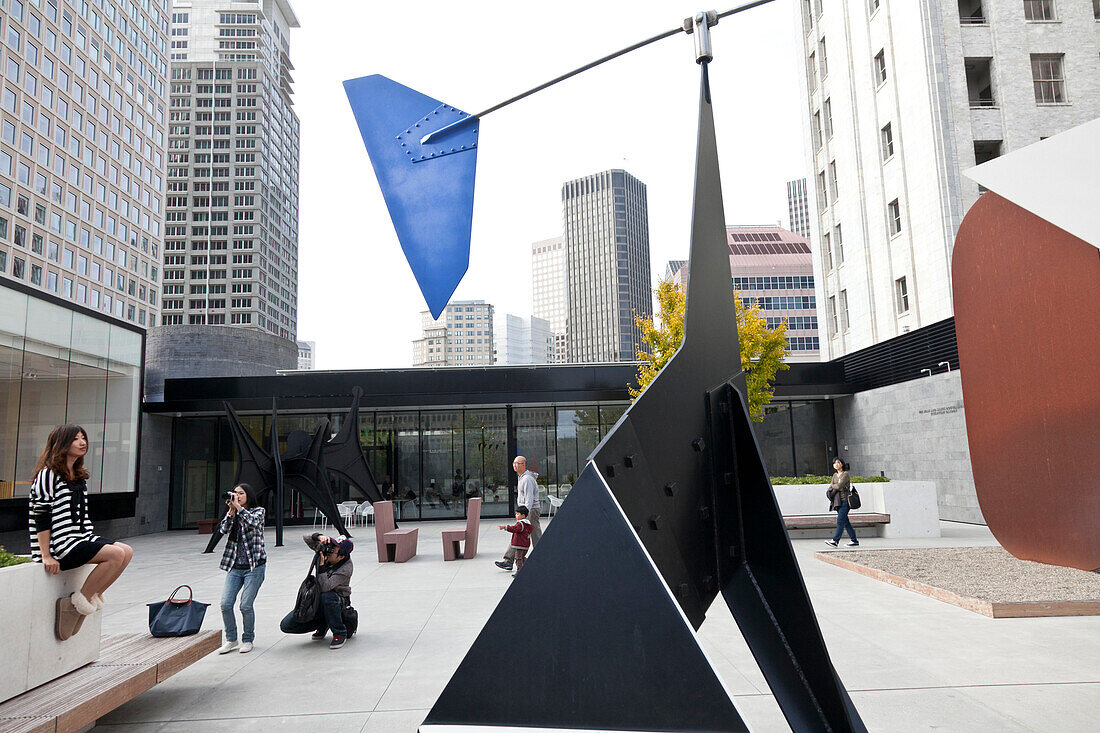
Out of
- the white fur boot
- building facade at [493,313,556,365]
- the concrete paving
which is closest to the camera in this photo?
the white fur boot

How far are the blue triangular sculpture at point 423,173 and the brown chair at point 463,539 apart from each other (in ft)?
33.5

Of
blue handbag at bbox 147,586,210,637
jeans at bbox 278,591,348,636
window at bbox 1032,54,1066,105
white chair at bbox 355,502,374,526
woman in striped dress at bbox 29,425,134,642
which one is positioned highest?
window at bbox 1032,54,1066,105

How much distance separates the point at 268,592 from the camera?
32.5ft

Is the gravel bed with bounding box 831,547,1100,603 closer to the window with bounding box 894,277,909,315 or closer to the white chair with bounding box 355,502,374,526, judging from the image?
the window with bounding box 894,277,909,315

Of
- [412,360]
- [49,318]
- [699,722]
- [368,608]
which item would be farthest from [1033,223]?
[412,360]

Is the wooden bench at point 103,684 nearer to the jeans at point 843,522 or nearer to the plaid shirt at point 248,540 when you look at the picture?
the plaid shirt at point 248,540

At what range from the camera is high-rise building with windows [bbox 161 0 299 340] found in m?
106

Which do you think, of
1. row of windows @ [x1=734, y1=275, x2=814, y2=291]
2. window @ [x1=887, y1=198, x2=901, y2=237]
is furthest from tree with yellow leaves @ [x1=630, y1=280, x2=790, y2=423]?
row of windows @ [x1=734, y1=275, x2=814, y2=291]

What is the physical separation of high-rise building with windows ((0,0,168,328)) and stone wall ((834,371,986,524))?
47.6m

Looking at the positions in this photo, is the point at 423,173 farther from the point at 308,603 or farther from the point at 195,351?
the point at 195,351

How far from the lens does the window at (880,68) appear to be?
2383cm

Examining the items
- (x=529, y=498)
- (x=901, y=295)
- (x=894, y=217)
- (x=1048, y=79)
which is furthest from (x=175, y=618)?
(x=1048, y=79)

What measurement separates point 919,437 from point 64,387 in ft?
72.8

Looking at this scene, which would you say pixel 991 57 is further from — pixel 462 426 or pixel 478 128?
pixel 478 128
